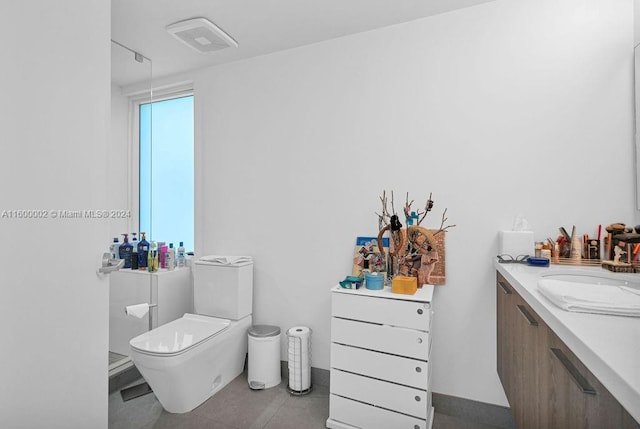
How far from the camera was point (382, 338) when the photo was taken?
1756 mm

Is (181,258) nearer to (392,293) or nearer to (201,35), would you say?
(201,35)

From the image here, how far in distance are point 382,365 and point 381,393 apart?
148mm

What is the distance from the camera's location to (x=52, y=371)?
4.10 ft

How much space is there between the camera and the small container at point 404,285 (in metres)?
1.78

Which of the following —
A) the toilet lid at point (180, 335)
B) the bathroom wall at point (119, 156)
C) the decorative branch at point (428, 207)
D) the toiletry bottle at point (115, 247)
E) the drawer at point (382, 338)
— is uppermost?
the bathroom wall at point (119, 156)

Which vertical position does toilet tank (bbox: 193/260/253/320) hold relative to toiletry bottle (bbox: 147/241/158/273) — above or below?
below

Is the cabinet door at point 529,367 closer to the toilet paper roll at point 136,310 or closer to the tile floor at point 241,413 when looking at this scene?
the tile floor at point 241,413

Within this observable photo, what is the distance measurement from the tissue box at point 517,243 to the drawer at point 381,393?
874 millimetres

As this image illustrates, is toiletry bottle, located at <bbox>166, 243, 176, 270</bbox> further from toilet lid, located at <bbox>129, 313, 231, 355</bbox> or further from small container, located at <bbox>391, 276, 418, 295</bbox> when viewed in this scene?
small container, located at <bbox>391, 276, 418, 295</bbox>

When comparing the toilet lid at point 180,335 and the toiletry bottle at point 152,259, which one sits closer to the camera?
the toilet lid at point 180,335

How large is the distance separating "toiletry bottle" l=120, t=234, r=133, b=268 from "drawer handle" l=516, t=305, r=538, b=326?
2.23m

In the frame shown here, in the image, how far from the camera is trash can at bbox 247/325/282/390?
2301 mm

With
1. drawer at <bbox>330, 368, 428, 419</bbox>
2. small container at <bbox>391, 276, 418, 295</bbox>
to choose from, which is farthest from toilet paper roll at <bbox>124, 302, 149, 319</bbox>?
small container at <bbox>391, 276, 418, 295</bbox>

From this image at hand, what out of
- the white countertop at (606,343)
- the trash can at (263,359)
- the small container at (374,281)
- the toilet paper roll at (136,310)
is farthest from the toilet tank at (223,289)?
the white countertop at (606,343)
